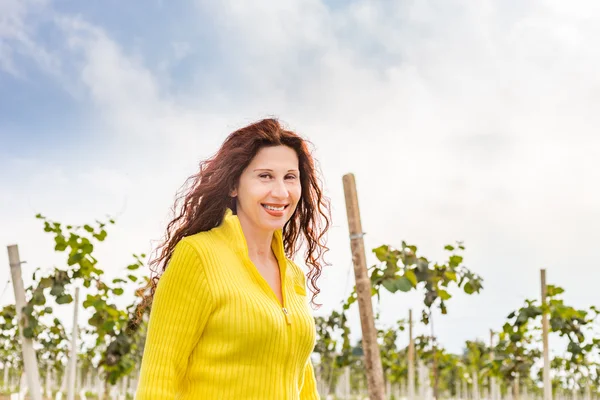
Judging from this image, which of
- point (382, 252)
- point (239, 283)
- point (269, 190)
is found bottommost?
point (239, 283)

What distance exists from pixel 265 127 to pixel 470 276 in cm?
550

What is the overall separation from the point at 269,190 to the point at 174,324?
1.34ft

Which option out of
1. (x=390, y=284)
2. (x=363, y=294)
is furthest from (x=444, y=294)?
(x=363, y=294)

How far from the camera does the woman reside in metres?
1.68

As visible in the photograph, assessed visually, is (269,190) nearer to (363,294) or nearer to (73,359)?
(363,294)

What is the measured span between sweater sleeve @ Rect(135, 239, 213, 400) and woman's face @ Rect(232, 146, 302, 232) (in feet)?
0.68

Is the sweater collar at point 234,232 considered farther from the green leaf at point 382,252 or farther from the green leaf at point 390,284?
the green leaf at point 382,252

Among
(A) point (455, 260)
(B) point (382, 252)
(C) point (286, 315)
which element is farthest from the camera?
(A) point (455, 260)

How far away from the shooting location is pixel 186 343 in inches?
66.2

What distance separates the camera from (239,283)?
5.71 feet

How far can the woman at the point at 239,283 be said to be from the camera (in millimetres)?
1676

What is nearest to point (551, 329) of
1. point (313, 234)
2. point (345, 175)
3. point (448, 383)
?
point (345, 175)

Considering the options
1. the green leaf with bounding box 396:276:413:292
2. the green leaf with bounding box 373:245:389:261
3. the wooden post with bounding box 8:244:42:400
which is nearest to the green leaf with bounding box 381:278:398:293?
the green leaf with bounding box 396:276:413:292

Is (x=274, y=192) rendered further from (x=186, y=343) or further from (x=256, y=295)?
(x=186, y=343)
